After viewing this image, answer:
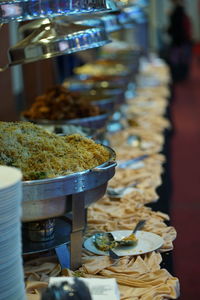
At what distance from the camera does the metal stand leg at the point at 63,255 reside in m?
1.70

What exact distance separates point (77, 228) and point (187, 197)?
256 centimetres

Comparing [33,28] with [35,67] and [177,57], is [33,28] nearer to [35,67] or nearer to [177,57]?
[35,67]

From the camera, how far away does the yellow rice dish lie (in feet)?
5.43

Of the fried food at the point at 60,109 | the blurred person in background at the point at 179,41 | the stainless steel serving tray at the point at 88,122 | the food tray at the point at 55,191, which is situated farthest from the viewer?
the blurred person in background at the point at 179,41

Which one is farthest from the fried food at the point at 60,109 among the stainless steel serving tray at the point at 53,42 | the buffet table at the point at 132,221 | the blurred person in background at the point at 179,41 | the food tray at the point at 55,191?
the blurred person in background at the point at 179,41

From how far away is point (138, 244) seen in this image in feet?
6.06

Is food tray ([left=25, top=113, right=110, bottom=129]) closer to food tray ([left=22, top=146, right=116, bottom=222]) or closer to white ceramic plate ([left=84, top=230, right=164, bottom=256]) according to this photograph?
white ceramic plate ([left=84, top=230, right=164, bottom=256])

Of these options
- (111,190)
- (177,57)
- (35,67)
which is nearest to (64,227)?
(111,190)

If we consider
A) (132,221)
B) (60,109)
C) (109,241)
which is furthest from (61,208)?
(60,109)

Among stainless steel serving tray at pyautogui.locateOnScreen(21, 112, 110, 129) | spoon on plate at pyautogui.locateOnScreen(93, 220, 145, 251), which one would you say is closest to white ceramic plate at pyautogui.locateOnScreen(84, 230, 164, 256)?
spoon on plate at pyautogui.locateOnScreen(93, 220, 145, 251)

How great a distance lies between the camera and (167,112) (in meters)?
4.51

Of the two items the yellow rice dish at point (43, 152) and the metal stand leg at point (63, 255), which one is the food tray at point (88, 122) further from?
the metal stand leg at point (63, 255)

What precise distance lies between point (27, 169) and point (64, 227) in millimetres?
282

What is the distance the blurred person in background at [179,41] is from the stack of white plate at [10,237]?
954cm
